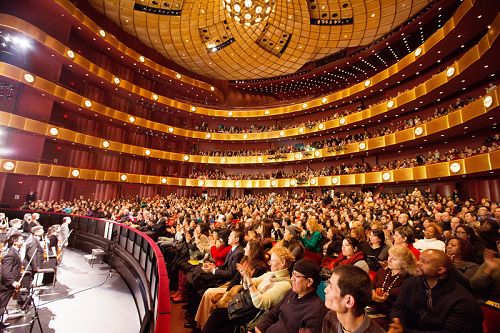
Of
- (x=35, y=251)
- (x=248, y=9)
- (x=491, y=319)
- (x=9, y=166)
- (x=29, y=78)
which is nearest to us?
(x=491, y=319)

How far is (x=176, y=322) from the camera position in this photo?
3.72m

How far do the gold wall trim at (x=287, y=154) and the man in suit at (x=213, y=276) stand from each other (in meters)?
10.6

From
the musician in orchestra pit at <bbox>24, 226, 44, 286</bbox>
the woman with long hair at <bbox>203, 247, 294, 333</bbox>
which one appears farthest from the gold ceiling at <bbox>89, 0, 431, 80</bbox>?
the woman with long hair at <bbox>203, 247, 294, 333</bbox>

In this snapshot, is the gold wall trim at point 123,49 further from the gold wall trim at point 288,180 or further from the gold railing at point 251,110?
the gold wall trim at point 288,180

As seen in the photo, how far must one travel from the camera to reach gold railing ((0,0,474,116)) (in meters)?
12.5

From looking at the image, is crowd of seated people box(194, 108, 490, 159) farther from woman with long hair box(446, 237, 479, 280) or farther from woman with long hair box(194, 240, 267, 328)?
woman with long hair box(194, 240, 267, 328)

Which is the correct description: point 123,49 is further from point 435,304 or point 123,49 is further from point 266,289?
point 435,304

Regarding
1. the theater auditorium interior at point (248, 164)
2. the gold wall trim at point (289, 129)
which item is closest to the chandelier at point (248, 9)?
the theater auditorium interior at point (248, 164)

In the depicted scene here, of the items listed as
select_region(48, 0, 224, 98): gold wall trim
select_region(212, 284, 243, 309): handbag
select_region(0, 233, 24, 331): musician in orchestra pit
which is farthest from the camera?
select_region(48, 0, 224, 98): gold wall trim

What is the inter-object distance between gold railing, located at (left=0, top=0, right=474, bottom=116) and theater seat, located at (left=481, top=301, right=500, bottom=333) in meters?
11.9

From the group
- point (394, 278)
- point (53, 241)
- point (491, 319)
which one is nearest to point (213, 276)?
point (394, 278)

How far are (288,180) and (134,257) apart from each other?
16283 millimetres

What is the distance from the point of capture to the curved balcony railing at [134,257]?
2.33 meters

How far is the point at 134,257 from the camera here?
602 cm
